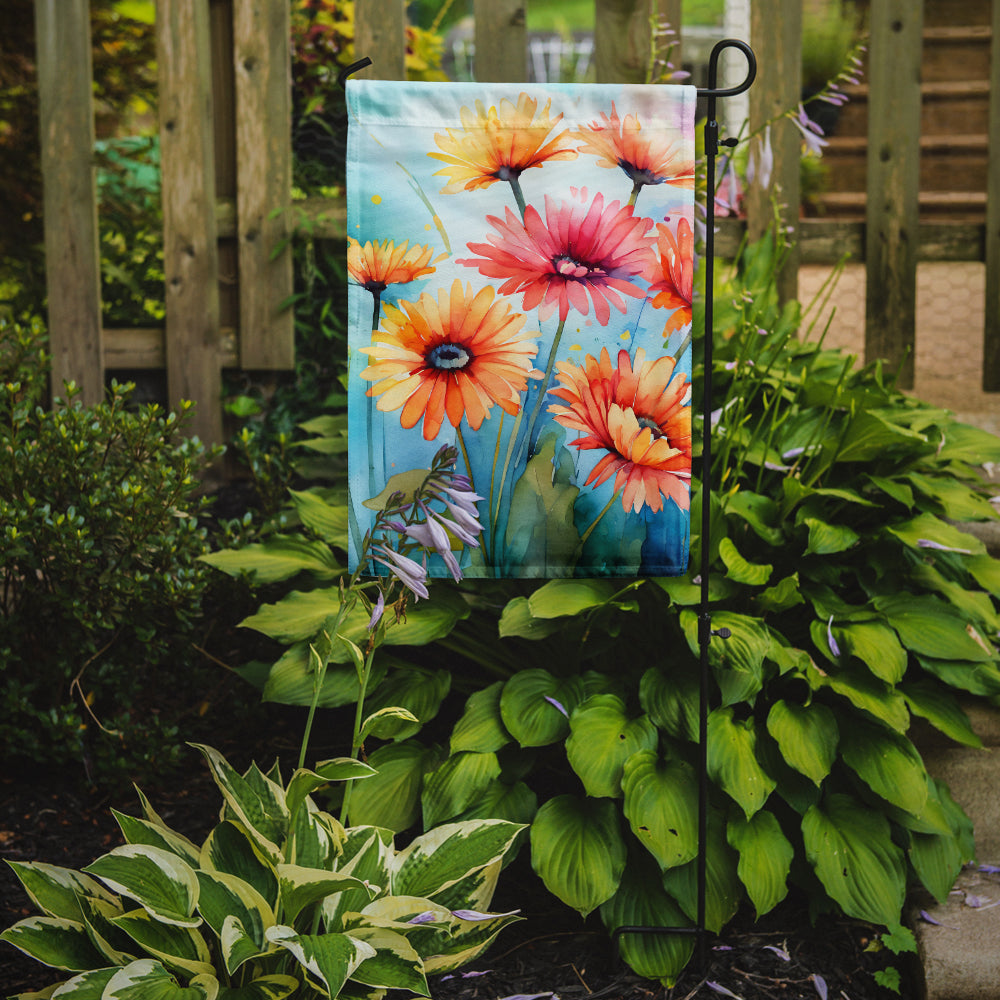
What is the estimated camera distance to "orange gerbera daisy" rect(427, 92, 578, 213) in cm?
158

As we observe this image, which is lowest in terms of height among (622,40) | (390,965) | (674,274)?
(390,965)

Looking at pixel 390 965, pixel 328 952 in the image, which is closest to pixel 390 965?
pixel 390 965

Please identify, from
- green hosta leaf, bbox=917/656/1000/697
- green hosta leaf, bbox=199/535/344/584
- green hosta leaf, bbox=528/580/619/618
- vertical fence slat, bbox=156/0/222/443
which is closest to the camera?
green hosta leaf, bbox=528/580/619/618

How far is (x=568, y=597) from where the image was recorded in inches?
72.8

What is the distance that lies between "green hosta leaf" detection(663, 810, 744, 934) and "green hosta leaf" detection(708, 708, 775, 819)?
111 millimetres

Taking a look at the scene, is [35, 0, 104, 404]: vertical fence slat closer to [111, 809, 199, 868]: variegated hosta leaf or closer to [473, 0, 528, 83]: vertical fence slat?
[473, 0, 528, 83]: vertical fence slat

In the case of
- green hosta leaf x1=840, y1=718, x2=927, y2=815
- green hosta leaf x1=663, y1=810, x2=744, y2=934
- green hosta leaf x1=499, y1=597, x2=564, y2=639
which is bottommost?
green hosta leaf x1=663, y1=810, x2=744, y2=934

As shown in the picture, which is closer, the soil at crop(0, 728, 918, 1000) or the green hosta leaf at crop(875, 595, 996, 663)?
the soil at crop(0, 728, 918, 1000)

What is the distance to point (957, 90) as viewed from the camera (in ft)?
18.3

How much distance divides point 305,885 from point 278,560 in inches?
37.2

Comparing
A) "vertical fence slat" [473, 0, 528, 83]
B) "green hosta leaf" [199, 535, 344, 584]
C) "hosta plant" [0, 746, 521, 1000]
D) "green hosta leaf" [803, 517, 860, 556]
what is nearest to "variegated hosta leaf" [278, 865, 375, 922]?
"hosta plant" [0, 746, 521, 1000]

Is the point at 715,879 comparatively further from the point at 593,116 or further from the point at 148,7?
the point at 148,7

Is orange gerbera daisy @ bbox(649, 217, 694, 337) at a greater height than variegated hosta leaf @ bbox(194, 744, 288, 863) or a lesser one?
greater

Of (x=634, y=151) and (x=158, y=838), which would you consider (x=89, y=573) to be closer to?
(x=158, y=838)
